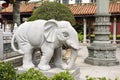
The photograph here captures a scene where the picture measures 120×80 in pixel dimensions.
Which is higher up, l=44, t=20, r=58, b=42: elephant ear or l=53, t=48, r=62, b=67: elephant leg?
l=44, t=20, r=58, b=42: elephant ear

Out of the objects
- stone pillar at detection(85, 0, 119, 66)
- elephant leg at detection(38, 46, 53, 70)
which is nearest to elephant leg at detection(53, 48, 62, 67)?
elephant leg at detection(38, 46, 53, 70)

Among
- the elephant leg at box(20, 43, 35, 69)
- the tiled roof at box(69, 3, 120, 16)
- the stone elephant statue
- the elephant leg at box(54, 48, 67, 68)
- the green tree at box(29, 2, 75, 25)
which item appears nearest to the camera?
the stone elephant statue

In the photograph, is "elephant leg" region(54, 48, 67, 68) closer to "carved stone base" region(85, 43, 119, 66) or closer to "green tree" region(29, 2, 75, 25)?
"carved stone base" region(85, 43, 119, 66)

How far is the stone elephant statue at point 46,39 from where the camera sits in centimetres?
539

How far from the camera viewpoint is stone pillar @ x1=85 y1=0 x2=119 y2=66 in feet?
30.4

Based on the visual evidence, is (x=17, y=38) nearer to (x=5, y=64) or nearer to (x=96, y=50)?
(x=5, y=64)

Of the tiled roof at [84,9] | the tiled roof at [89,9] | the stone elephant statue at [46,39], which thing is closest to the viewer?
the stone elephant statue at [46,39]

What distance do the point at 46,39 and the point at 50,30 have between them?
0.21 meters

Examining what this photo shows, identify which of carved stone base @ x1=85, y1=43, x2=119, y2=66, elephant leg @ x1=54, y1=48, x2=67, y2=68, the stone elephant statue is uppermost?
the stone elephant statue

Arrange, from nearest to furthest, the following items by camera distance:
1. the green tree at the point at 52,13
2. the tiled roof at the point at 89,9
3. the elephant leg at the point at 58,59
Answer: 1. the elephant leg at the point at 58,59
2. the green tree at the point at 52,13
3. the tiled roof at the point at 89,9

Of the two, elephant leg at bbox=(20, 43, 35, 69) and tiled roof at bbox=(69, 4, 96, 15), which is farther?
A: tiled roof at bbox=(69, 4, 96, 15)

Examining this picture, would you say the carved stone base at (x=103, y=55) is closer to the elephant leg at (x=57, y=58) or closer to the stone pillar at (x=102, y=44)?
the stone pillar at (x=102, y=44)

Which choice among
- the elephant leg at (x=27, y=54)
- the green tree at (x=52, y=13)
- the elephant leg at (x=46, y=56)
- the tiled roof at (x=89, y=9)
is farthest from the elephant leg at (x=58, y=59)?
the tiled roof at (x=89, y=9)

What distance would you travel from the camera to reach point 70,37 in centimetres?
536
